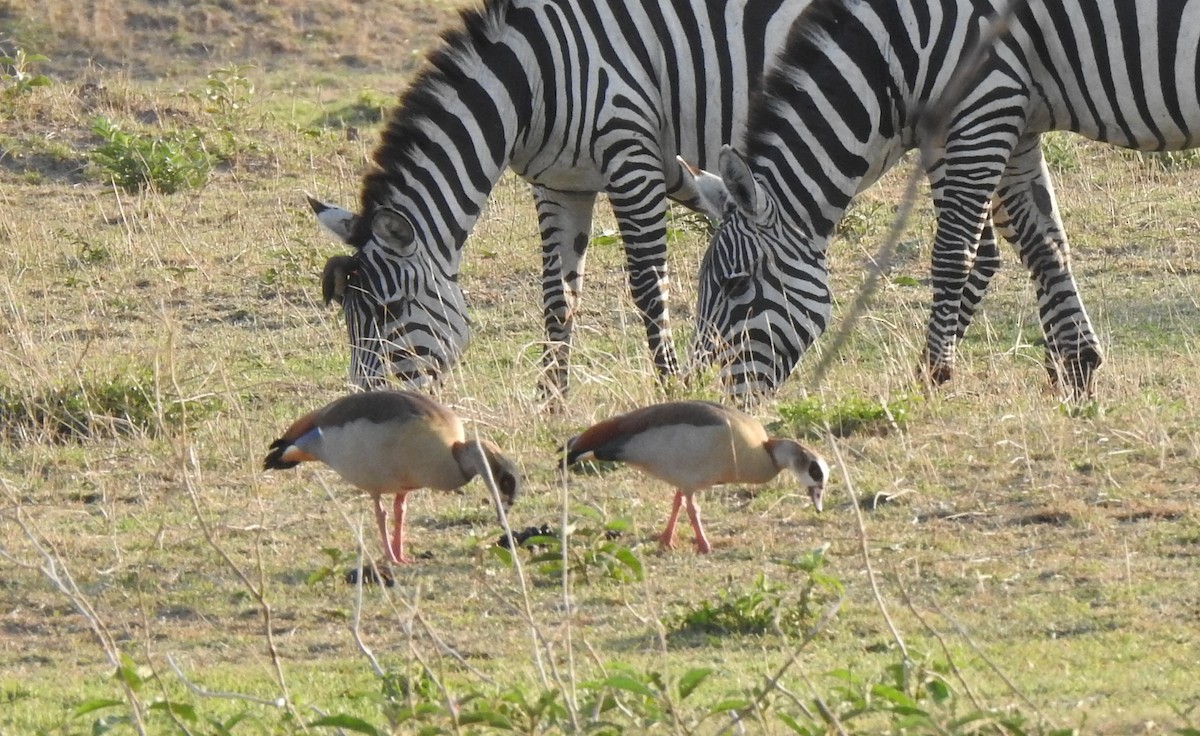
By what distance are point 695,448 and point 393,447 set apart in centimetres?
97

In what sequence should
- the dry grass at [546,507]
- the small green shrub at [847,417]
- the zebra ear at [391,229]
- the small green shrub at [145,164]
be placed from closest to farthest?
the dry grass at [546,507]
the small green shrub at [847,417]
the zebra ear at [391,229]
the small green shrub at [145,164]

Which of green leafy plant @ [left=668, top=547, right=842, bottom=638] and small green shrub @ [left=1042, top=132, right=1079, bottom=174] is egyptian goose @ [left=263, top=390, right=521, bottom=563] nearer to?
green leafy plant @ [left=668, top=547, right=842, bottom=638]

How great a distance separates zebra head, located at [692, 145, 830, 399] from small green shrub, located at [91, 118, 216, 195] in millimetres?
6711

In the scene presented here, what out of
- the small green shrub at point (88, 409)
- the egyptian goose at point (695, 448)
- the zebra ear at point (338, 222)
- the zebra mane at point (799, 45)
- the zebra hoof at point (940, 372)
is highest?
the zebra mane at point (799, 45)

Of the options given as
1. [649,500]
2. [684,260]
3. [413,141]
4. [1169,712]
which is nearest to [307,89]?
[684,260]

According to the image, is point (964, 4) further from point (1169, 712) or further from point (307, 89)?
point (307, 89)

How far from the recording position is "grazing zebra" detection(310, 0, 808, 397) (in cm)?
836

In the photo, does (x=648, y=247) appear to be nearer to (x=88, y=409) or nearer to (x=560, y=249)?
(x=560, y=249)

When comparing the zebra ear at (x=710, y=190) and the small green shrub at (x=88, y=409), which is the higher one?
the zebra ear at (x=710, y=190)

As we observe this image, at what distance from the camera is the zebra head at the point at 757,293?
8.38 metres

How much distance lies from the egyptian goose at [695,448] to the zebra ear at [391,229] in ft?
9.03

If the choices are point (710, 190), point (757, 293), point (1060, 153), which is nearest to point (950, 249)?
point (757, 293)

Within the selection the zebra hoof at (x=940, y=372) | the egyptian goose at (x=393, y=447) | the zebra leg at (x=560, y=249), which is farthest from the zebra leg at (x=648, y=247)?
the egyptian goose at (x=393, y=447)

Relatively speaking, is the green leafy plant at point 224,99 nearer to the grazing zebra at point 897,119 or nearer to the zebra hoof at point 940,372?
the grazing zebra at point 897,119
